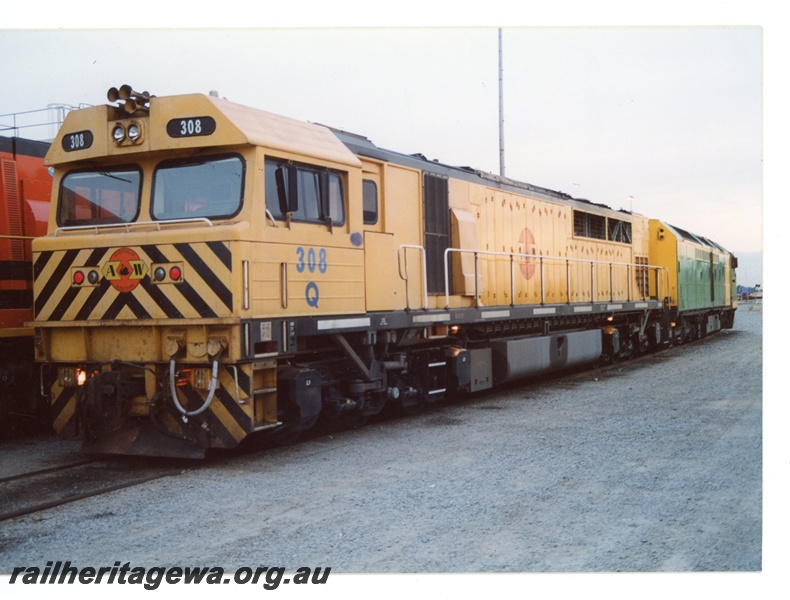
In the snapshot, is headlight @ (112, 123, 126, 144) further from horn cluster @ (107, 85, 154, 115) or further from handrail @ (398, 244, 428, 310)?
handrail @ (398, 244, 428, 310)

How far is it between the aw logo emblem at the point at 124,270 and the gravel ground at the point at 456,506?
1817mm

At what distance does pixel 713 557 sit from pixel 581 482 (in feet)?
5.55

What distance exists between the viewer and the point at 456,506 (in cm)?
580

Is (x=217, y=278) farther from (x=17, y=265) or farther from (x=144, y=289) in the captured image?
(x=17, y=265)

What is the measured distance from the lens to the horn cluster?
735 centimetres

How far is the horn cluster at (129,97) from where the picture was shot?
735 centimetres

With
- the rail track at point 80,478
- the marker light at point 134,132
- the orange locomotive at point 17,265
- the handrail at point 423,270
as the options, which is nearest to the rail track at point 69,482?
A: the rail track at point 80,478

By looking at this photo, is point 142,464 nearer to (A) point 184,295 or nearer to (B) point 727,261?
(A) point 184,295

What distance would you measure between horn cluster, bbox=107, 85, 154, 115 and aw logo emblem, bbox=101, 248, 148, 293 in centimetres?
135

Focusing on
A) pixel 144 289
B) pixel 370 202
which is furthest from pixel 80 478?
pixel 370 202

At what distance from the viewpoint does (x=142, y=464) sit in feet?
24.4

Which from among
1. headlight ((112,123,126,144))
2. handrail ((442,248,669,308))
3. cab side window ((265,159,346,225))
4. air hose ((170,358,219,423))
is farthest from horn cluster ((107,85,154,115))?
handrail ((442,248,669,308))

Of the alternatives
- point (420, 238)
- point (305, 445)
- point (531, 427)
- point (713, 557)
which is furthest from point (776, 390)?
point (420, 238)

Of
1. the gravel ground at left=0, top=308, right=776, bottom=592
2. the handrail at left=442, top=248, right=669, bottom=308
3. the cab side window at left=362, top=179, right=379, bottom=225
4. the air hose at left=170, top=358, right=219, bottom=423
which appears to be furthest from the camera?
the handrail at left=442, top=248, right=669, bottom=308
